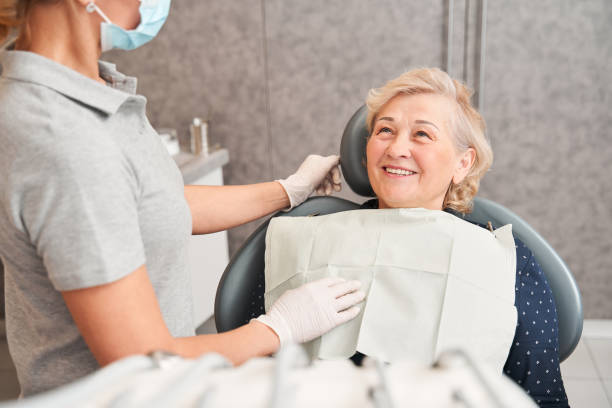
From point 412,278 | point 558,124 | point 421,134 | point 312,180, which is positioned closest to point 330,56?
point 558,124

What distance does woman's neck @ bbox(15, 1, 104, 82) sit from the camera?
0.83m

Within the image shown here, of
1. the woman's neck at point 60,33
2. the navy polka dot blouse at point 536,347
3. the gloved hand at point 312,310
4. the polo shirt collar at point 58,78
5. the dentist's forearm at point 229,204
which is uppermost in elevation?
the woman's neck at point 60,33

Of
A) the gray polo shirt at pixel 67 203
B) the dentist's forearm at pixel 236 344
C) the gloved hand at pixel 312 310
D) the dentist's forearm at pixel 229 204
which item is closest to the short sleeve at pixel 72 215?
the gray polo shirt at pixel 67 203

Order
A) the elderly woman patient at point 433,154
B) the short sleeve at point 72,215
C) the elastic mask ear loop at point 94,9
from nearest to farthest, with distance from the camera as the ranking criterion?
the short sleeve at point 72,215, the elastic mask ear loop at point 94,9, the elderly woman patient at point 433,154

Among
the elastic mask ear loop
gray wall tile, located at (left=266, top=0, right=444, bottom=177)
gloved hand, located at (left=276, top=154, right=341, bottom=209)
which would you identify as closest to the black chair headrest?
gloved hand, located at (left=276, top=154, right=341, bottom=209)

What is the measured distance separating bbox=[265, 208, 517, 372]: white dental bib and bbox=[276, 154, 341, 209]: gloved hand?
16cm

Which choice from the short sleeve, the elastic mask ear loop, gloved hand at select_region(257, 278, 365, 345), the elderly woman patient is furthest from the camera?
the elderly woman patient

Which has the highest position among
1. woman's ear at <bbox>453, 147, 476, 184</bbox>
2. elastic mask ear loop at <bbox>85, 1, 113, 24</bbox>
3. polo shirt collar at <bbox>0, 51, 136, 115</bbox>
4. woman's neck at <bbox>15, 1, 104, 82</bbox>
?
elastic mask ear loop at <bbox>85, 1, 113, 24</bbox>

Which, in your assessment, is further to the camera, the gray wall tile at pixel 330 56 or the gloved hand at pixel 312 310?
the gray wall tile at pixel 330 56

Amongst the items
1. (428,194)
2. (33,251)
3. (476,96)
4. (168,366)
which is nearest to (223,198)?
(428,194)

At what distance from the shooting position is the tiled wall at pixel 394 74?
2369mm

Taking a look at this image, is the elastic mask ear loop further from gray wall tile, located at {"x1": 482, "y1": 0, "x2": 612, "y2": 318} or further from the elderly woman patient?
gray wall tile, located at {"x1": 482, "y1": 0, "x2": 612, "y2": 318}

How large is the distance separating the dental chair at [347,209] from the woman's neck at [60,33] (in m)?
0.68

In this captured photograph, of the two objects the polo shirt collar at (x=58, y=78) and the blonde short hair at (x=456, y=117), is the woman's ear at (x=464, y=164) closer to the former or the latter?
the blonde short hair at (x=456, y=117)
